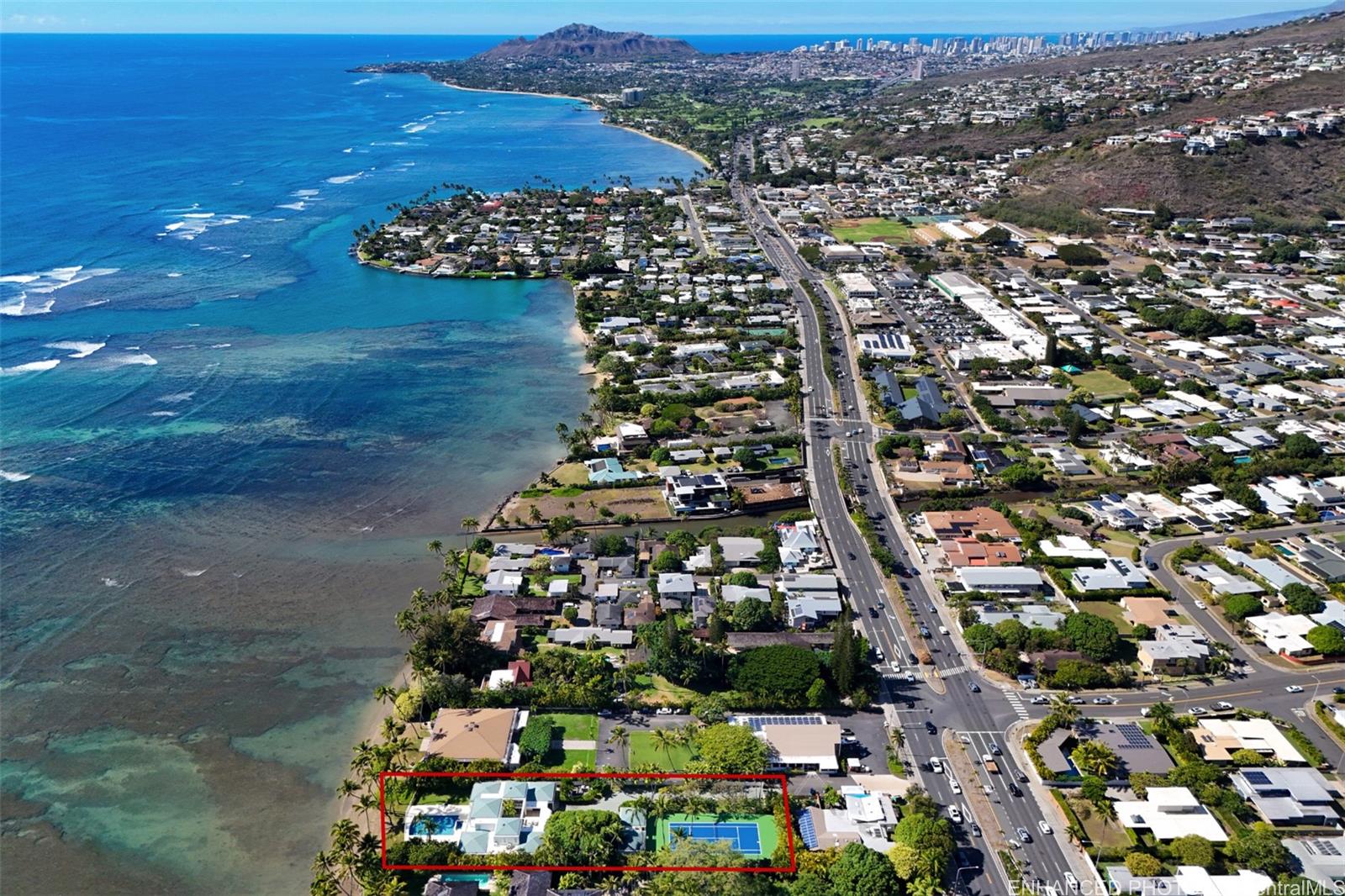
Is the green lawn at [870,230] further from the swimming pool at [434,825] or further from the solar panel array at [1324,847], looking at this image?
the swimming pool at [434,825]

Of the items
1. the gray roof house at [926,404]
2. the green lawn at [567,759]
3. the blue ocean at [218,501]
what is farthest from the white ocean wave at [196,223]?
the green lawn at [567,759]

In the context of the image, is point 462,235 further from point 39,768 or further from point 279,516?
point 39,768

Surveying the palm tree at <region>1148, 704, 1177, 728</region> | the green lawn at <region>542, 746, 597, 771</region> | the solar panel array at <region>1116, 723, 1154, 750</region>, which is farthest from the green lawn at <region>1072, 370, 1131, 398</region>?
the green lawn at <region>542, 746, 597, 771</region>

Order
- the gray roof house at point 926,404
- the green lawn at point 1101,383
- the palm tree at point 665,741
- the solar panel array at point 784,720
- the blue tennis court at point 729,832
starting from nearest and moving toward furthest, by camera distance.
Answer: the blue tennis court at point 729,832 → the palm tree at point 665,741 → the solar panel array at point 784,720 → the gray roof house at point 926,404 → the green lawn at point 1101,383

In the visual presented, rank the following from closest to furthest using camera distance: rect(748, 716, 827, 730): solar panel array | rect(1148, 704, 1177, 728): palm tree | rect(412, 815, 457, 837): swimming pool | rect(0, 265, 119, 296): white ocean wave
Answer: rect(412, 815, 457, 837): swimming pool
rect(1148, 704, 1177, 728): palm tree
rect(748, 716, 827, 730): solar panel array
rect(0, 265, 119, 296): white ocean wave

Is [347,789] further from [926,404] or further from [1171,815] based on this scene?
[926,404]

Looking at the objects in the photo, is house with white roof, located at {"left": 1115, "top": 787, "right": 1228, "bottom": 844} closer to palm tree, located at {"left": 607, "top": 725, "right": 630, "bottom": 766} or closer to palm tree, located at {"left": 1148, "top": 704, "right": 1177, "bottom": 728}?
palm tree, located at {"left": 1148, "top": 704, "right": 1177, "bottom": 728}

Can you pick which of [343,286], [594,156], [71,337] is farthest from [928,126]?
[71,337]
